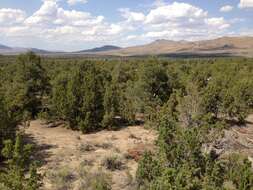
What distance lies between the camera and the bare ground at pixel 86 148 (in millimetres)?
17625

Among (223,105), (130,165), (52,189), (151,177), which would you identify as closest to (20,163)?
(52,189)

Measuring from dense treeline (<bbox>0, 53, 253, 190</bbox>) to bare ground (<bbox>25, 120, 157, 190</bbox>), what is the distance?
1208mm

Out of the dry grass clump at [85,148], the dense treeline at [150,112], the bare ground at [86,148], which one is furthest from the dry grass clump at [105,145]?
the dense treeline at [150,112]

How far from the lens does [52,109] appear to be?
2875 centimetres

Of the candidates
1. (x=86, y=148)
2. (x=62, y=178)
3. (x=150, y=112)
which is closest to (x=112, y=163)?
(x=62, y=178)

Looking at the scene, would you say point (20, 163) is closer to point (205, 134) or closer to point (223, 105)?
point (205, 134)

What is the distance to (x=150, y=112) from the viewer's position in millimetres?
27047

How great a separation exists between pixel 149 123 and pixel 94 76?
6.54 metres

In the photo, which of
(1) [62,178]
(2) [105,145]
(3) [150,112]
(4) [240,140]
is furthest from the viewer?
(3) [150,112]

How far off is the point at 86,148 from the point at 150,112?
7.24m

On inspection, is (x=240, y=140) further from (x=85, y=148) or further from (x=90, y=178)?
(x=90, y=178)

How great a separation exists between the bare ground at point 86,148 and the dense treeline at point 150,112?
3.96ft

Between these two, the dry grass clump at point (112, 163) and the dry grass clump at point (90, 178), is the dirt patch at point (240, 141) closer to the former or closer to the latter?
the dry grass clump at point (112, 163)

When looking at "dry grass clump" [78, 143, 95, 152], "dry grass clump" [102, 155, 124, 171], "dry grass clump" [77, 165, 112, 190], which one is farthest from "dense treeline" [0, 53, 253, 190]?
"dry grass clump" [78, 143, 95, 152]
